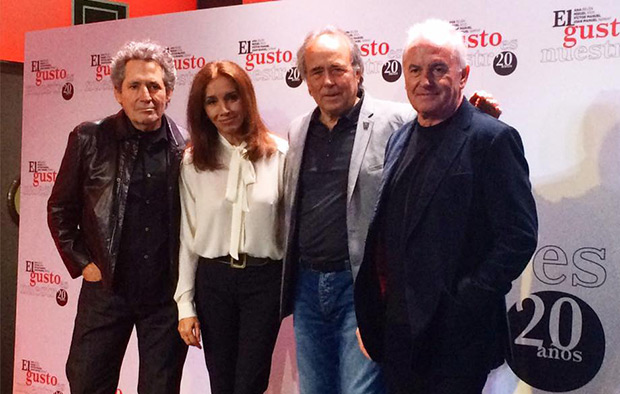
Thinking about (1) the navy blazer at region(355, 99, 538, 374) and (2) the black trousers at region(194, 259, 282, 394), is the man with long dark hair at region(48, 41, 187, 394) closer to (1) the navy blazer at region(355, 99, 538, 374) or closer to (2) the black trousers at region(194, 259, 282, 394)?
(2) the black trousers at region(194, 259, 282, 394)

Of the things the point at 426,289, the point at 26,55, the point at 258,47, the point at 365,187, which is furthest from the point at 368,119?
the point at 26,55

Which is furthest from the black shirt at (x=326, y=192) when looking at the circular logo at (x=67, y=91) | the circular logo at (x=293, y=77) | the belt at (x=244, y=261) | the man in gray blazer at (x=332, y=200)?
the circular logo at (x=67, y=91)

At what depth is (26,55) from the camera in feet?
13.4

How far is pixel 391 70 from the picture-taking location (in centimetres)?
295

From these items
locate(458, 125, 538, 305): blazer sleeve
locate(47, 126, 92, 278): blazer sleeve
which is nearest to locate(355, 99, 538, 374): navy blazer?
locate(458, 125, 538, 305): blazer sleeve

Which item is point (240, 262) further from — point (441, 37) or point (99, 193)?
point (441, 37)

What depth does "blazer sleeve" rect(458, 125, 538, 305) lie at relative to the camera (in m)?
1.83

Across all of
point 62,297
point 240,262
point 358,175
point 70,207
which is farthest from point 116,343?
point 62,297

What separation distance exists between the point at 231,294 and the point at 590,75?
5.05 ft

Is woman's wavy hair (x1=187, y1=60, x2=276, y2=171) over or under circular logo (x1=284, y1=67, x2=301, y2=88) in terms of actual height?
under

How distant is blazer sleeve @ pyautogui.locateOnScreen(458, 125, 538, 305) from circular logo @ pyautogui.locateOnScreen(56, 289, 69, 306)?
9.08 feet

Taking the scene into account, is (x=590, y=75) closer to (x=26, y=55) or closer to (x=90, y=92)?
(x=90, y=92)

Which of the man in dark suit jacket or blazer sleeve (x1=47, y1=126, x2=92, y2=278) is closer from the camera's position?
the man in dark suit jacket

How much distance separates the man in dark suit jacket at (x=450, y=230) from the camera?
1.84 meters
